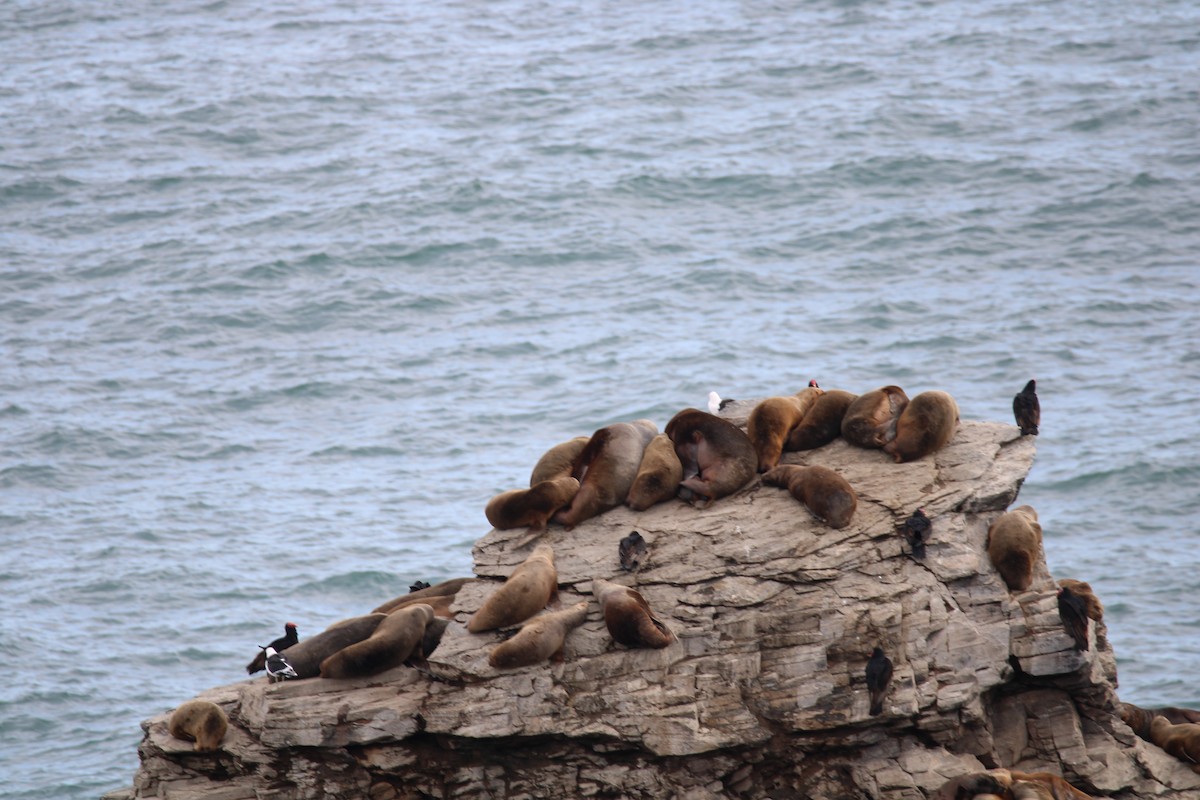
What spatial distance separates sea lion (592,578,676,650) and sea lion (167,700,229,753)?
141 inches

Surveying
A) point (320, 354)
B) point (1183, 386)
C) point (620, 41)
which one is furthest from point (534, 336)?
point (620, 41)

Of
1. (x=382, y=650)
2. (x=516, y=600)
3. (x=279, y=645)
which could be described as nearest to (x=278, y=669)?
(x=279, y=645)

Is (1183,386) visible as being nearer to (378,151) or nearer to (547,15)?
(378,151)

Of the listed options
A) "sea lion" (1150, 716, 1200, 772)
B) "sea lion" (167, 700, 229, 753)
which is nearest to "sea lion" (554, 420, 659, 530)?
"sea lion" (167, 700, 229, 753)

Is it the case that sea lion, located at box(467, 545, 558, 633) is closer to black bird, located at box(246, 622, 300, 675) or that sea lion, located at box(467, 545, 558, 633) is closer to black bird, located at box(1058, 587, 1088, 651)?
black bird, located at box(246, 622, 300, 675)

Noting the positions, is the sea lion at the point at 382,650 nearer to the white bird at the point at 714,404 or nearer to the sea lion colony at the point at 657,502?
Answer: the sea lion colony at the point at 657,502

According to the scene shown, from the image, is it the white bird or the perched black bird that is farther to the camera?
the white bird

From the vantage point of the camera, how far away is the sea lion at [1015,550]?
12492 millimetres

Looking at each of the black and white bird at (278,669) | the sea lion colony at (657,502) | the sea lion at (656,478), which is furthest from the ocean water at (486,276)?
the sea lion at (656,478)

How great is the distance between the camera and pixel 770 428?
13734 millimetres

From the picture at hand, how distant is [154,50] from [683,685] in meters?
56.5

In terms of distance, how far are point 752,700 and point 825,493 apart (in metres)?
2.08

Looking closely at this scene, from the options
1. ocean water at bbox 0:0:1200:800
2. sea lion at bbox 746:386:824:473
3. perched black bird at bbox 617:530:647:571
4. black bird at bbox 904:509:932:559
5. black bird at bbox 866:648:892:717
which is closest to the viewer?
black bird at bbox 866:648:892:717

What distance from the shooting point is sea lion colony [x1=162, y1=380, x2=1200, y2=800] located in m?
12.2
